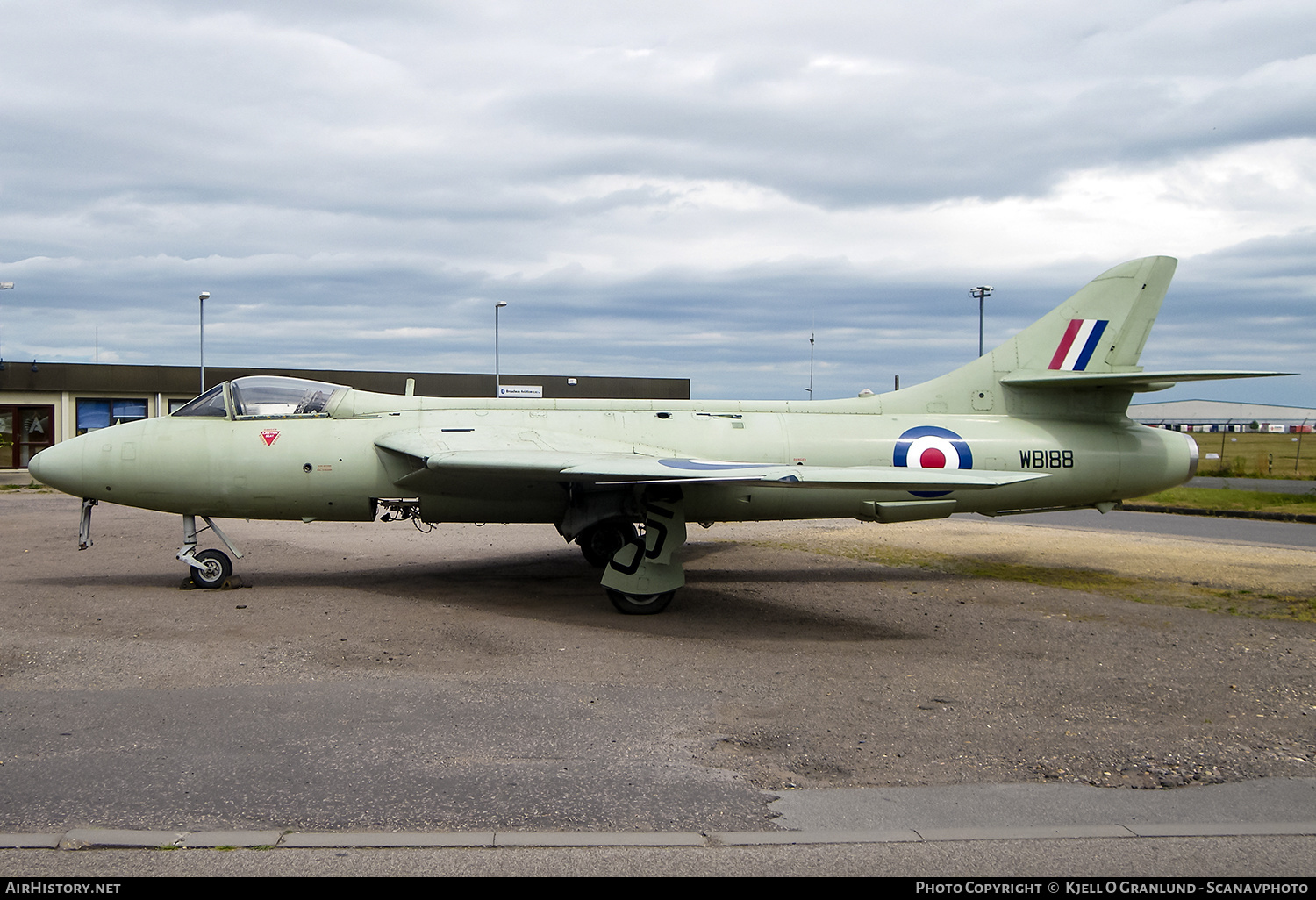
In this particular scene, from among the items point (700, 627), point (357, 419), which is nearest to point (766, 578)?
point (700, 627)

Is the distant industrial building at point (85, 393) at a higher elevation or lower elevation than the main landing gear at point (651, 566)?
higher

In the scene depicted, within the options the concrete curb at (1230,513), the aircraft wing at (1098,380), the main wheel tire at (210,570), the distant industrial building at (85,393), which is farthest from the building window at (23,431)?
the concrete curb at (1230,513)

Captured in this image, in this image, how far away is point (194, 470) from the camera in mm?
10648

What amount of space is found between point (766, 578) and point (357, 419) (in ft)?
19.3

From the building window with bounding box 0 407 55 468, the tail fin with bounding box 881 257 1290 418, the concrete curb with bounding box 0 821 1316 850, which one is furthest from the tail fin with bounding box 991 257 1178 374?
the building window with bounding box 0 407 55 468

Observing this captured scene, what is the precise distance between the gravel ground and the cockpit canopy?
218 centimetres

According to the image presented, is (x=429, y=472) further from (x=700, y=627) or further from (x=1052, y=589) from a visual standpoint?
(x=1052, y=589)

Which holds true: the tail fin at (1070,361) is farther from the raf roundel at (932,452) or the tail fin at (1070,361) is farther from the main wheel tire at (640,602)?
→ the main wheel tire at (640,602)

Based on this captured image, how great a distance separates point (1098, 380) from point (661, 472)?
21.9 ft

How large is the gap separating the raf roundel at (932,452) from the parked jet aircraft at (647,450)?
0.02 meters

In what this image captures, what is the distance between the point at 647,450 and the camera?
36.7ft

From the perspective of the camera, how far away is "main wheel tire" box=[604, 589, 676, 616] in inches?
386

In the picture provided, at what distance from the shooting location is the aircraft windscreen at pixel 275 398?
1100 centimetres

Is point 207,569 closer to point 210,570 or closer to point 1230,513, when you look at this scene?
point 210,570
